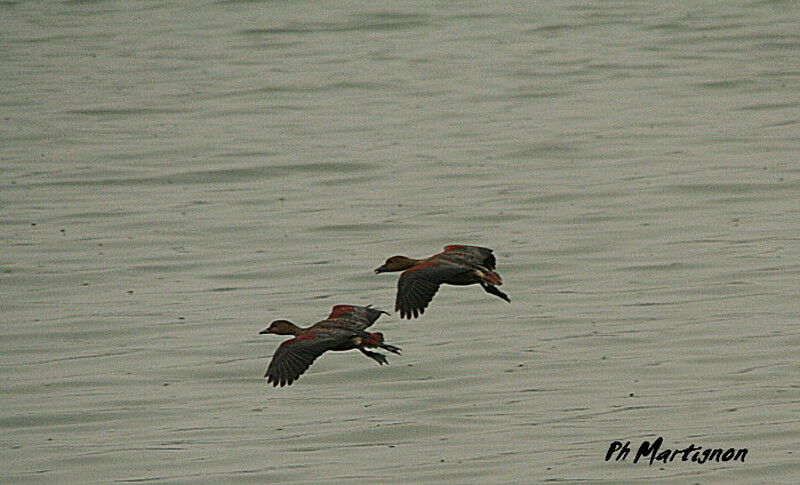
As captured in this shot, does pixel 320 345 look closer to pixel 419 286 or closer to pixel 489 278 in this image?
pixel 419 286

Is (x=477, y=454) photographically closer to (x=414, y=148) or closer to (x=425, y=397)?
(x=425, y=397)

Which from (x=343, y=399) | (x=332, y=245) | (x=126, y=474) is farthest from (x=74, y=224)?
(x=126, y=474)

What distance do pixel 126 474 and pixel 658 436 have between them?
334cm

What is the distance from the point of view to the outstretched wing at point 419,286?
910 centimetres

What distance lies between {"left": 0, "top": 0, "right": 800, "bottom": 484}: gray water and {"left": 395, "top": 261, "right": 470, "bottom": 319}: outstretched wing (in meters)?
2.51

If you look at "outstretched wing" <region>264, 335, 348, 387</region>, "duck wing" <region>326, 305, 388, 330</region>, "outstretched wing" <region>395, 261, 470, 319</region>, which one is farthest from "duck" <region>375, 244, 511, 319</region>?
"outstretched wing" <region>264, 335, 348, 387</region>

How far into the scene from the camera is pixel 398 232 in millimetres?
18281

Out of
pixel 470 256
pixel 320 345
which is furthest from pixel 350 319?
pixel 470 256

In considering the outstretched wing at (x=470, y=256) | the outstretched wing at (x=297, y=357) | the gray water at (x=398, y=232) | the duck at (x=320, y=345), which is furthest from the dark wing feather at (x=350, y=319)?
the gray water at (x=398, y=232)

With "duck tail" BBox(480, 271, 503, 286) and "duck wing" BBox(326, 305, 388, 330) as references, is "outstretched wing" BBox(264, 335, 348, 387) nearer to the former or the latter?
"duck wing" BBox(326, 305, 388, 330)

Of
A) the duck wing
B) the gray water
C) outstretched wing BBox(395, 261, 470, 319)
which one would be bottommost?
the gray water

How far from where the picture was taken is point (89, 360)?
14555mm

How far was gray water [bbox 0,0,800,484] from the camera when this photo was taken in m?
12.5

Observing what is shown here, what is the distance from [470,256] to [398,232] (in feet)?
29.0
